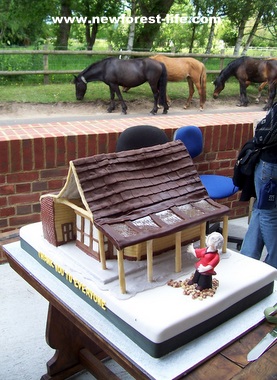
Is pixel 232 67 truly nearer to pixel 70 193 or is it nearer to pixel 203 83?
pixel 203 83

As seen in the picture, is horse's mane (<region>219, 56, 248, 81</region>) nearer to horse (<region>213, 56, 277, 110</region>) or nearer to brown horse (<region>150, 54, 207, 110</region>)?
horse (<region>213, 56, 277, 110</region>)

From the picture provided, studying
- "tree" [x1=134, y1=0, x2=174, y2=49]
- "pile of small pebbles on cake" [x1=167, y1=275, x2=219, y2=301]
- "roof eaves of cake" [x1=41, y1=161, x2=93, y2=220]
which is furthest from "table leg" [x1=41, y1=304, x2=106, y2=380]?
"tree" [x1=134, y1=0, x2=174, y2=49]

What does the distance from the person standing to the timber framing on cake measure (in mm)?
1135

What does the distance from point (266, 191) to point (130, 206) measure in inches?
60.4

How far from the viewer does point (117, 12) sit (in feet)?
67.9

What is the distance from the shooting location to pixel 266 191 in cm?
266

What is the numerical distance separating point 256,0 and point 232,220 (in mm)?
18229

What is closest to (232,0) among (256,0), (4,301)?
(256,0)

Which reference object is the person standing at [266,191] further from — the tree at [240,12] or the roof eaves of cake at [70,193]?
the tree at [240,12]

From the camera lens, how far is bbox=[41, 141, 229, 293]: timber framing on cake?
4.26 feet

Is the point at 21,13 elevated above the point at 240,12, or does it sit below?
below

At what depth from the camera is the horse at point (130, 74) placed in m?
11.3

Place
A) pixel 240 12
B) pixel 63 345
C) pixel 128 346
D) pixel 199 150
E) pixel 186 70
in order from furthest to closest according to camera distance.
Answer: pixel 240 12, pixel 186 70, pixel 199 150, pixel 63 345, pixel 128 346

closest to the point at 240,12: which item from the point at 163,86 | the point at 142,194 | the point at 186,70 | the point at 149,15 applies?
the point at 149,15
